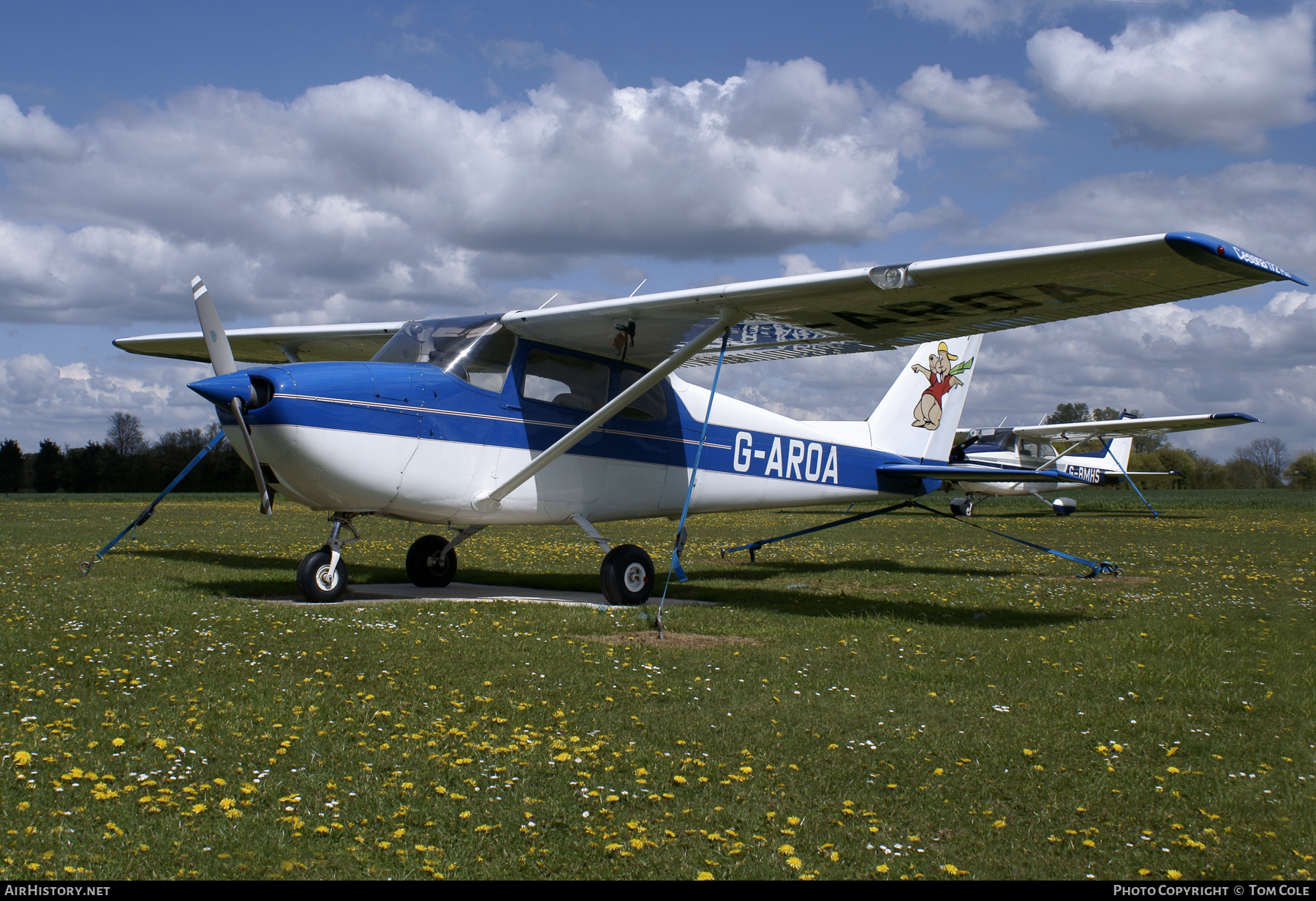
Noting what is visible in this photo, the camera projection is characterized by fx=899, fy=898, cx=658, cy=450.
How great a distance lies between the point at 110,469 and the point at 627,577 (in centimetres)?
7042

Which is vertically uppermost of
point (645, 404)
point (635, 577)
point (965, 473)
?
point (645, 404)

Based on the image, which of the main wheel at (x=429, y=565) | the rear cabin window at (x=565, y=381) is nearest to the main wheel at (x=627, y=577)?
the rear cabin window at (x=565, y=381)

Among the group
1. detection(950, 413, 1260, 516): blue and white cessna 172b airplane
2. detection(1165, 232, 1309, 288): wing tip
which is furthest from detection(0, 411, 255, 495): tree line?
detection(1165, 232, 1309, 288): wing tip

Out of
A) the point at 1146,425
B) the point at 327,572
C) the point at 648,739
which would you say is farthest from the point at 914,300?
the point at 1146,425

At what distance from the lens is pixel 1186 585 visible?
1195 centimetres

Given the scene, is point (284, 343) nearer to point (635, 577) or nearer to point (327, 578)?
point (327, 578)

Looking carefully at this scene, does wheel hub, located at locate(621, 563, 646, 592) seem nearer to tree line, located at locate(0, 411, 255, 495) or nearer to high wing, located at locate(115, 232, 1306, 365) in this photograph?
high wing, located at locate(115, 232, 1306, 365)

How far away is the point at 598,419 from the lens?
30.1 ft

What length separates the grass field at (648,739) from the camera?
3.27m

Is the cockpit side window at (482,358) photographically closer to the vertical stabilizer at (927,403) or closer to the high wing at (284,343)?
the high wing at (284,343)

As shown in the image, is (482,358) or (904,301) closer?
(904,301)

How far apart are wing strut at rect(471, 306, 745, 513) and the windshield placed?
0.91 meters

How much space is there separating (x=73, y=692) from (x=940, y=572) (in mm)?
11629
